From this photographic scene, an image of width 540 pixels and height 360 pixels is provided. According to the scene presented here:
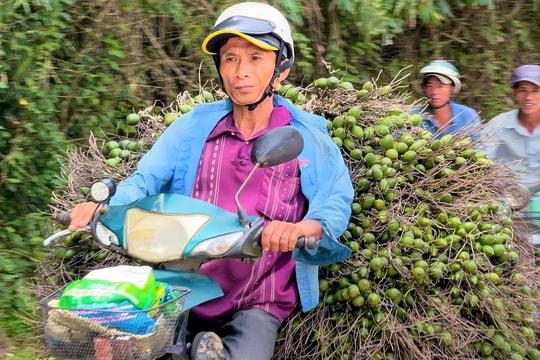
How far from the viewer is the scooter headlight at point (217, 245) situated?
236 cm

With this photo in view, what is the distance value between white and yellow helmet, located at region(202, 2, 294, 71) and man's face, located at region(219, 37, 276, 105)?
0.14ft

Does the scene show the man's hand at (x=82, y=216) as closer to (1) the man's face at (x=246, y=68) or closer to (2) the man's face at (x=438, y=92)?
(1) the man's face at (x=246, y=68)

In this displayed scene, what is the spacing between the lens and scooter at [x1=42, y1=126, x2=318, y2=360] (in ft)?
7.81

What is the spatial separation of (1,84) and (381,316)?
10.2 ft

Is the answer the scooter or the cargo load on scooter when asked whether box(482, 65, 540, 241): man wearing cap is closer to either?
the cargo load on scooter

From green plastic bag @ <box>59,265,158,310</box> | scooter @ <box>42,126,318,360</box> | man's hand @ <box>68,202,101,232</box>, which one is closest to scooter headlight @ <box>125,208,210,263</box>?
scooter @ <box>42,126,318,360</box>

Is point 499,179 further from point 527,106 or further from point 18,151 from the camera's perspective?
point 18,151

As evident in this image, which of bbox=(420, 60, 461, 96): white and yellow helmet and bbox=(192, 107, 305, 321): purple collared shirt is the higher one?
bbox=(192, 107, 305, 321): purple collared shirt

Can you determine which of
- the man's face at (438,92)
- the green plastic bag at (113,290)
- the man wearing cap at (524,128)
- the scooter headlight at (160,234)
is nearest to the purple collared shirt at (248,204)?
the scooter headlight at (160,234)

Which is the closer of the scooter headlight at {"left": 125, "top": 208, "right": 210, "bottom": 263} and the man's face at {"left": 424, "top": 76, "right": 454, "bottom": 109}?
the scooter headlight at {"left": 125, "top": 208, "right": 210, "bottom": 263}

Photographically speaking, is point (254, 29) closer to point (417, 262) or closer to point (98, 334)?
point (417, 262)

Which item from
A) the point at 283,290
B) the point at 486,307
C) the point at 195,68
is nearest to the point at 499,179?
the point at 486,307

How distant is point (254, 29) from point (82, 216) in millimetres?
929

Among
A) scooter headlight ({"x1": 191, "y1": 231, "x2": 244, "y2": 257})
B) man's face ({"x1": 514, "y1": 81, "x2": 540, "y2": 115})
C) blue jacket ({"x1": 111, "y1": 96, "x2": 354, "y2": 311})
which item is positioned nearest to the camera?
scooter headlight ({"x1": 191, "y1": 231, "x2": 244, "y2": 257})
